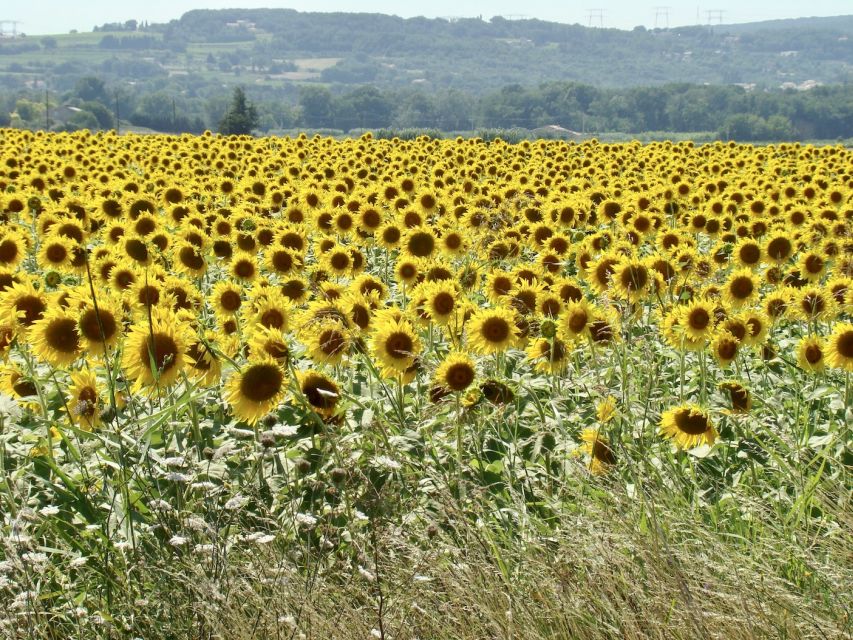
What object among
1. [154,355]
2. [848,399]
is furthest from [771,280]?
[154,355]

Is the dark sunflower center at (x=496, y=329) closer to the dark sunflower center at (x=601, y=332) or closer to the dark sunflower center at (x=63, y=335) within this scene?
the dark sunflower center at (x=601, y=332)

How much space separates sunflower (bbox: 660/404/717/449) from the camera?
5.34m

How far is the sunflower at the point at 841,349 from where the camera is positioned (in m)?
6.05

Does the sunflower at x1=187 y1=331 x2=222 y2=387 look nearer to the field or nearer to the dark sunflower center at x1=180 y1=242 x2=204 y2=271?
the field

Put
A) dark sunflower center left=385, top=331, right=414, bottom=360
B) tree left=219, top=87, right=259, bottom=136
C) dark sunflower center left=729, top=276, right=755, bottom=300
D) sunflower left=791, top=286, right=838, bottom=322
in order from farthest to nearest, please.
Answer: tree left=219, top=87, right=259, bottom=136 < dark sunflower center left=729, top=276, right=755, bottom=300 < sunflower left=791, top=286, right=838, bottom=322 < dark sunflower center left=385, top=331, right=414, bottom=360

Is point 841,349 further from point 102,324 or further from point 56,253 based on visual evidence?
point 56,253

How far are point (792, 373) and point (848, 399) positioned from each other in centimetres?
102

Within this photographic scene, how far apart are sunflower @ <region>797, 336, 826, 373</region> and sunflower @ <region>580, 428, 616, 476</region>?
1641mm

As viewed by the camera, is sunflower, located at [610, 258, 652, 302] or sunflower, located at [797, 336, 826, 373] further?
sunflower, located at [610, 258, 652, 302]

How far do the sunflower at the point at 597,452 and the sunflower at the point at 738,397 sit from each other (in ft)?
2.88

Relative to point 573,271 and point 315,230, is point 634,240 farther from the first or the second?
point 315,230

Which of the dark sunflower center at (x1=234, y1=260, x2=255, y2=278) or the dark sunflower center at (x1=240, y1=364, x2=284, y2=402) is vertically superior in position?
the dark sunflower center at (x1=240, y1=364, x2=284, y2=402)

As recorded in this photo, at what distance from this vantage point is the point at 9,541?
364 centimetres

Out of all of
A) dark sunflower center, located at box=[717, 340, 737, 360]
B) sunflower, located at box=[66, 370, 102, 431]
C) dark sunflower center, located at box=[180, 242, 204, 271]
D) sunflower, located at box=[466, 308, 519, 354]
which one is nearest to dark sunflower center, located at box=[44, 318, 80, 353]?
sunflower, located at box=[66, 370, 102, 431]
